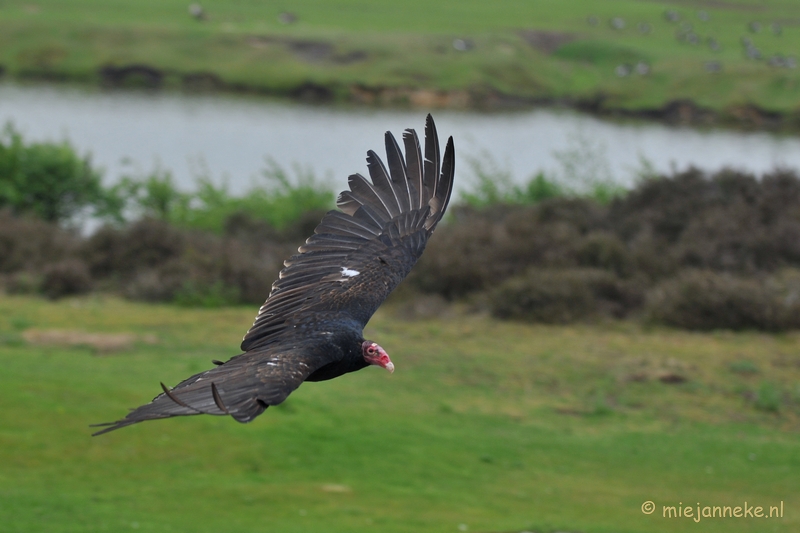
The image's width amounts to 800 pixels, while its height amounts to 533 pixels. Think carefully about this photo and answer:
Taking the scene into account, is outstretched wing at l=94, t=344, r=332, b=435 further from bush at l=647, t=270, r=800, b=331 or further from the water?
the water

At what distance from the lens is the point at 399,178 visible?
8.29 metres

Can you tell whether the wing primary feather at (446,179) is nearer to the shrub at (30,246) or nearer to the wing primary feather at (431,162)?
the wing primary feather at (431,162)

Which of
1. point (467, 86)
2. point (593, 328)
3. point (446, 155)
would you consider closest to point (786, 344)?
point (593, 328)

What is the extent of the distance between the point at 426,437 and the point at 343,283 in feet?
16.6

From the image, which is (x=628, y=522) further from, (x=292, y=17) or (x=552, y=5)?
(x=552, y=5)

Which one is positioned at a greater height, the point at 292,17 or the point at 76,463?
the point at 292,17

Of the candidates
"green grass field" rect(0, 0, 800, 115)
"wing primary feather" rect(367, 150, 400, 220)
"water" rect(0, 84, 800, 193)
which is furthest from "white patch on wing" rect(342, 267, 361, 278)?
"green grass field" rect(0, 0, 800, 115)

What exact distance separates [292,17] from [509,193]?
4546 cm

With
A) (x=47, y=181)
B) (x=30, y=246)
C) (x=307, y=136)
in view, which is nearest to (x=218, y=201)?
(x=47, y=181)

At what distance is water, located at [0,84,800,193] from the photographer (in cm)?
3475

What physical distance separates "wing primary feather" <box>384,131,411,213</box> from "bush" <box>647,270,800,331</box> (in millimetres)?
11739

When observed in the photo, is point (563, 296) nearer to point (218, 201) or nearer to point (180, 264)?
point (180, 264)

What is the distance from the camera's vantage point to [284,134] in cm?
4172

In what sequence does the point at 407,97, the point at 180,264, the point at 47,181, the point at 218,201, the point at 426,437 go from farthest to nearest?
the point at 407,97
the point at 218,201
the point at 47,181
the point at 180,264
the point at 426,437
